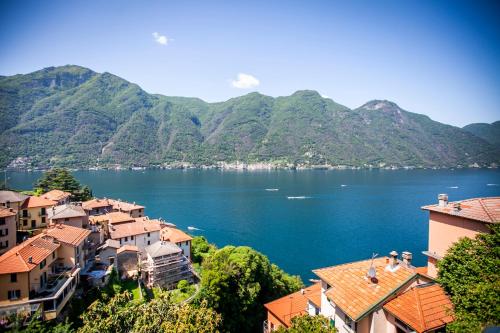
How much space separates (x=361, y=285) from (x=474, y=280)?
5004mm

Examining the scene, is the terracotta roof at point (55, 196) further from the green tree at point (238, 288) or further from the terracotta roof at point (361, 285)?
the terracotta roof at point (361, 285)

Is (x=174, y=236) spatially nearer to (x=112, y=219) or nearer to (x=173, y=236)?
(x=173, y=236)

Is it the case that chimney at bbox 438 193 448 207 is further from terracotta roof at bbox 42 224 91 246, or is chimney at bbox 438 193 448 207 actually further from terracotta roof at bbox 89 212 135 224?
terracotta roof at bbox 89 212 135 224

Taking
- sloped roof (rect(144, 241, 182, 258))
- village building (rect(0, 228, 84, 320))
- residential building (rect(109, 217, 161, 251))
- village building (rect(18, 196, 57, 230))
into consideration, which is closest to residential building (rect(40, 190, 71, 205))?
village building (rect(18, 196, 57, 230))

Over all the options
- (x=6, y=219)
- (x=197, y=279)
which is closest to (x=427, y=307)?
(x=197, y=279)

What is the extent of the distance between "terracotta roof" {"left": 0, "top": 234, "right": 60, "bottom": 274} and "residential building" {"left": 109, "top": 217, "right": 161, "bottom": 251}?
49.1 feet

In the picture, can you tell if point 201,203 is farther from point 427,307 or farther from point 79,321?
point 427,307

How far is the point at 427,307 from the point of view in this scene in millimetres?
13102

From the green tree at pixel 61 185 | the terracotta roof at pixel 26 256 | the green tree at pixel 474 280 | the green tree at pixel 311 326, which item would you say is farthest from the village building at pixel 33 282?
the green tree at pixel 61 185

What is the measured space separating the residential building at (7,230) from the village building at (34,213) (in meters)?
8.85

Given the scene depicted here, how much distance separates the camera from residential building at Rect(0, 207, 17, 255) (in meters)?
31.1

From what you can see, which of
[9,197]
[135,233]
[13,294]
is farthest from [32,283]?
[9,197]

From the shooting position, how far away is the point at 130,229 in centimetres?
4475

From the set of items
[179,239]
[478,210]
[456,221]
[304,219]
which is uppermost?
[478,210]
